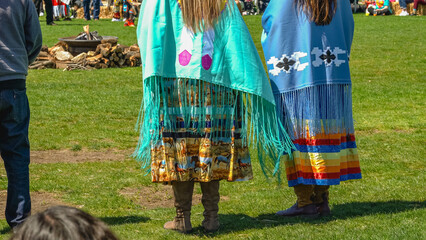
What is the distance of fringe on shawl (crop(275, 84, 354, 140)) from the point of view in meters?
4.98

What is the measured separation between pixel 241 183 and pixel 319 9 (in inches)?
82.3

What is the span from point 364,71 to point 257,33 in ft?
26.6

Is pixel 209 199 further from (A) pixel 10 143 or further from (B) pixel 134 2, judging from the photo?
(B) pixel 134 2

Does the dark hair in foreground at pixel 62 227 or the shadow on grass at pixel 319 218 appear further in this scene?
the shadow on grass at pixel 319 218

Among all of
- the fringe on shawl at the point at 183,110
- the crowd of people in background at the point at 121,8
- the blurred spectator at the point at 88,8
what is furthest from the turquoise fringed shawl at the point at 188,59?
the blurred spectator at the point at 88,8

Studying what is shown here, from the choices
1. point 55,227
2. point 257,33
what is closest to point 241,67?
point 55,227

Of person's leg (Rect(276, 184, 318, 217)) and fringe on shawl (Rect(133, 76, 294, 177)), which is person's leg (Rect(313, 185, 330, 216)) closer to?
person's leg (Rect(276, 184, 318, 217))

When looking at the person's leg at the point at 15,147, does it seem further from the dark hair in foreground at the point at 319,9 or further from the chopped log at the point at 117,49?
the chopped log at the point at 117,49

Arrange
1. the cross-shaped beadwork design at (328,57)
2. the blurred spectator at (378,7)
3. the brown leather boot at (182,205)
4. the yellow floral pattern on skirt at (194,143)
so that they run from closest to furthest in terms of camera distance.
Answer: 1. the yellow floral pattern on skirt at (194,143)
2. the brown leather boot at (182,205)
3. the cross-shaped beadwork design at (328,57)
4. the blurred spectator at (378,7)

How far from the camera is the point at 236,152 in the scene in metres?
4.55

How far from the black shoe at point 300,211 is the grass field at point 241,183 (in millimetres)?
109

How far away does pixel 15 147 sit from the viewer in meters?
4.52

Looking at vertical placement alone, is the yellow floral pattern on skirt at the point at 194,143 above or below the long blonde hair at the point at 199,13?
below

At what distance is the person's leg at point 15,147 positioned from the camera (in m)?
4.45
